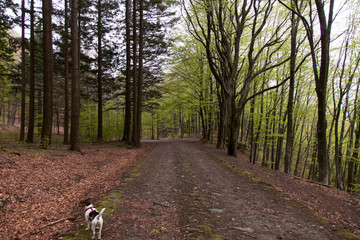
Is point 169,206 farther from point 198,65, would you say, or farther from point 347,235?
point 198,65

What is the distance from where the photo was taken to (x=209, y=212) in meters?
4.05

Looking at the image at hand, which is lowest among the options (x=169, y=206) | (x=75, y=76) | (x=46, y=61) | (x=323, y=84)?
(x=169, y=206)

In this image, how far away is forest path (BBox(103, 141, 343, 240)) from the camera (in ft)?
10.5

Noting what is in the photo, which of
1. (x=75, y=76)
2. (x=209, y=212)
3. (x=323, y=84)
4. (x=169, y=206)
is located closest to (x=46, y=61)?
(x=75, y=76)

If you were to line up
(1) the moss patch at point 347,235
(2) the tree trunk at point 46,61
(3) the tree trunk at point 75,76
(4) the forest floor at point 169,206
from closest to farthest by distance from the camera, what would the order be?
(1) the moss patch at point 347,235 < (4) the forest floor at point 169,206 < (3) the tree trunk at point 75,76 < (2) the tree trunk at point 46,61

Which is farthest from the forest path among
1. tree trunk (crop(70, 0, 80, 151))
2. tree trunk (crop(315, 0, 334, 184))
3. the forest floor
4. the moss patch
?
tree trunk (crop(70, 0, 80, 151))

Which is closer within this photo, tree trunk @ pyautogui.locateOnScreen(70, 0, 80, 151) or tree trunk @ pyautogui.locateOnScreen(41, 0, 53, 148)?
tree trunk @ pyautogui.locateOnScreen(70, 0, 80, 151)

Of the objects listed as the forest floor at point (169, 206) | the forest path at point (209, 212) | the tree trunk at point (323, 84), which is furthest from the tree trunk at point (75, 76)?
the tree trunk at point (323, 84)

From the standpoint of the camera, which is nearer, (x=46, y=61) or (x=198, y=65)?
(x=46, y=61)

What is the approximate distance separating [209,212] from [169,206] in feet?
3.16

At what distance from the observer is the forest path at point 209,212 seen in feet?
10.5

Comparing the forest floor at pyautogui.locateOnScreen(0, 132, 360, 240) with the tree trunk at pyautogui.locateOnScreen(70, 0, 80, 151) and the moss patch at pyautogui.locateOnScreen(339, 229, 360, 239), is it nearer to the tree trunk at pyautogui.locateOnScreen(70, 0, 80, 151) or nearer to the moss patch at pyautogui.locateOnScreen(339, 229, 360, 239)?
the moss patch at pyautogui.locateOnScreen(339, 229, 360, 239)

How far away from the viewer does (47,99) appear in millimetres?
11117

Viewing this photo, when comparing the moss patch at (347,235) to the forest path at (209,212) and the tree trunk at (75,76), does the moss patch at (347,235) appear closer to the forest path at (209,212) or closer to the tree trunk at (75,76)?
the forest path at (209,212)
